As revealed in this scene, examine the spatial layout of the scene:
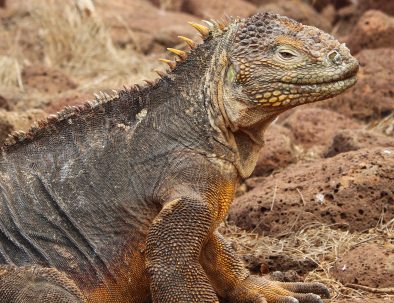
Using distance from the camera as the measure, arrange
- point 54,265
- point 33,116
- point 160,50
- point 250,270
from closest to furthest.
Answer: point 54,265 → point 250,270 → point 33,116 → point 160,50

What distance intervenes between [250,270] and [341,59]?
2.27 m

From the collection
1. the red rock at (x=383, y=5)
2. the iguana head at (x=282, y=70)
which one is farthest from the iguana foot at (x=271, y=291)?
the red rock at (x=383, y=5)

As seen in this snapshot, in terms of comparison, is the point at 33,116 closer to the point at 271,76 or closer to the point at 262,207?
the point at 262,207

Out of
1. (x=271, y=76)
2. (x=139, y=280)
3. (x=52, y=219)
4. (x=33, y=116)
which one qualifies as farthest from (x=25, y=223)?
(x=33, y=116)

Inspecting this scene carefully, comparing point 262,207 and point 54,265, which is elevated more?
point 54,265

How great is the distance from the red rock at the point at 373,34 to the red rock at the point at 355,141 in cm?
418

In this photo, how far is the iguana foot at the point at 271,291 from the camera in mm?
7465

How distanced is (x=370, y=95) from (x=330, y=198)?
166 inches

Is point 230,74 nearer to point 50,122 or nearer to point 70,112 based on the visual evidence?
point 70,112

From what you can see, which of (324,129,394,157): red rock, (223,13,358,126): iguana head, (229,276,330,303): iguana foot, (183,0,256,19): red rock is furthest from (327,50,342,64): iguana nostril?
(183,0,256,19): red rock

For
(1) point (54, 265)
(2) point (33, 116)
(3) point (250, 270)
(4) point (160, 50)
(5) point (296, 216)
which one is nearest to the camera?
(1) point (54, 265)

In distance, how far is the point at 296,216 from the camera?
9070 millimetres

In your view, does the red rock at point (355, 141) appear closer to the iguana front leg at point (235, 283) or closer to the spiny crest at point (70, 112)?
the iguana front leg at point (235, 283)

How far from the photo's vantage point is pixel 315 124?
40.5 feet
